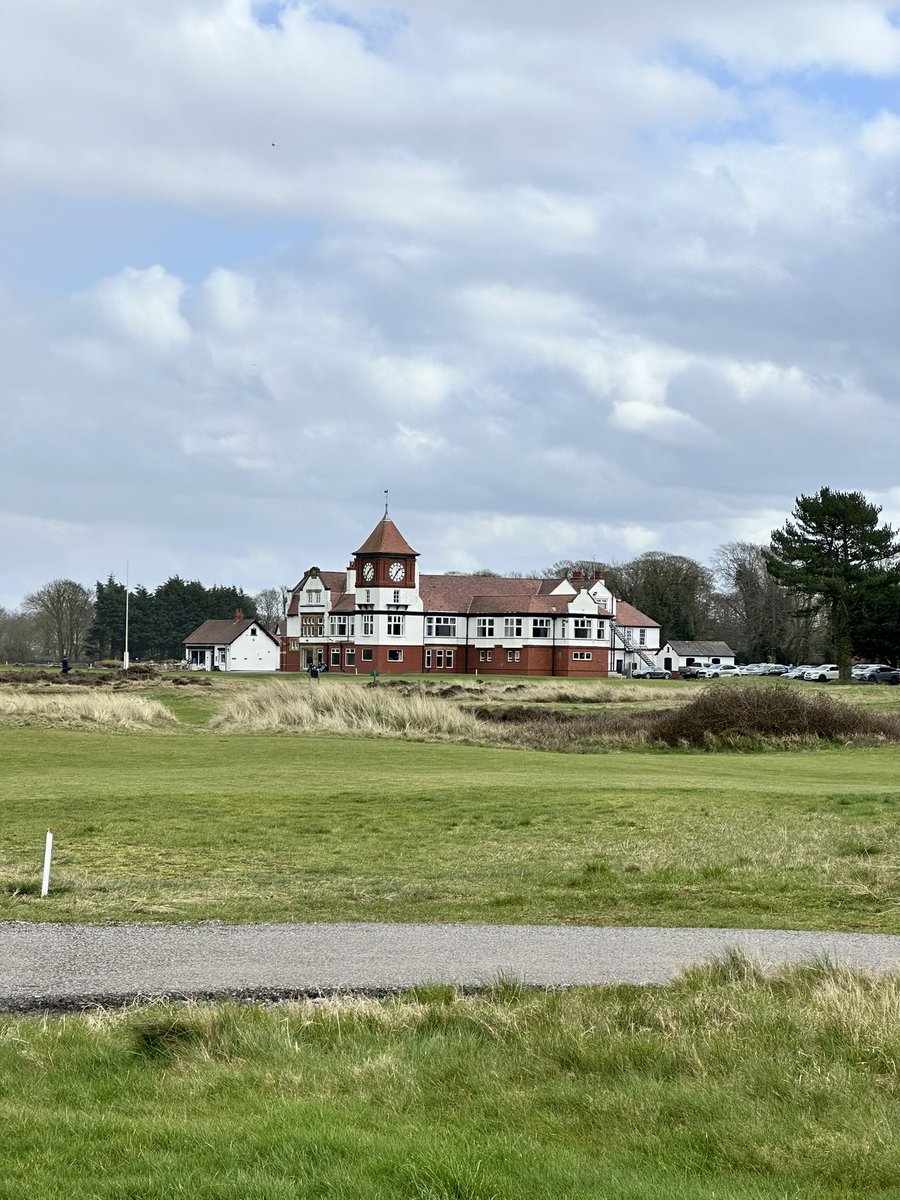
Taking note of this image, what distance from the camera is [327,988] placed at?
9961 mm

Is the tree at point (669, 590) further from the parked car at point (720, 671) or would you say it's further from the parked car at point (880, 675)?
the parked car at point (880, 675)

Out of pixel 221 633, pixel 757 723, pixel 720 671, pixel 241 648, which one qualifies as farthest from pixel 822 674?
pixel 757 723

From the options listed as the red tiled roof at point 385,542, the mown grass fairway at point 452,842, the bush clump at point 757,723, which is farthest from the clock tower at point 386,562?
the mown grass fairway at point 452,842

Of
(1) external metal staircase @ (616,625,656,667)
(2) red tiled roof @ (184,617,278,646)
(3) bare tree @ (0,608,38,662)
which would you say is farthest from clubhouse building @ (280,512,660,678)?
(3) bare tree @ (0,608,38,662)

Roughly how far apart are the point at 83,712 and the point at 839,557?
6704 centimetres

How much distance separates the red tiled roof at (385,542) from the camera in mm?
116062

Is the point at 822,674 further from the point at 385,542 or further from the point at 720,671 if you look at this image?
the point at 385,542

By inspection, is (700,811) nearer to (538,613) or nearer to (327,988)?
(327,988)

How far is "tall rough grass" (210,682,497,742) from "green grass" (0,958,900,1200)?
35499mm

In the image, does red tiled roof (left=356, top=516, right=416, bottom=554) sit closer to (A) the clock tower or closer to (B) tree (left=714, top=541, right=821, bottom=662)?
(A) the clock tower

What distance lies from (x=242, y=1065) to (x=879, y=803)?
1776 cm

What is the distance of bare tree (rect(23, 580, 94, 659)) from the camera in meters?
159

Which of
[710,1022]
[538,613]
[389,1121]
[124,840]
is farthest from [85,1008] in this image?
[538,613]

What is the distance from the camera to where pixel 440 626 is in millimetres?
117625
